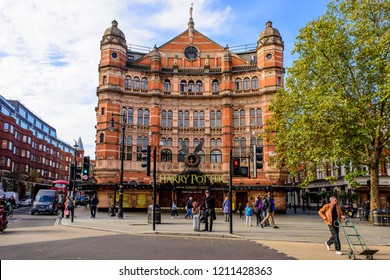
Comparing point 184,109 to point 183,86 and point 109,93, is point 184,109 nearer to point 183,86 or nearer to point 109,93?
point 183,86

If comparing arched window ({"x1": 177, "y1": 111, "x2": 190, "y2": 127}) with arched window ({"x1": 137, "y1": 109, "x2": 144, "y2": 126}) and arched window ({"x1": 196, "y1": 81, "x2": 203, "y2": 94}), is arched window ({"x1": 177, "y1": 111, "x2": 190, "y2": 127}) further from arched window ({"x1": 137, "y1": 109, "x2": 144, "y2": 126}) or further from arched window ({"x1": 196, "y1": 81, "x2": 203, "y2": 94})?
arched window ({"x1": 137, "y1": 109, "x2": 144, "y2": 126})

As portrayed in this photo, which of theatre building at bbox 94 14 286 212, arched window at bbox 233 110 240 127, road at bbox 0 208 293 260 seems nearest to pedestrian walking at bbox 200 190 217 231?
road at bbox 0 208 293 260

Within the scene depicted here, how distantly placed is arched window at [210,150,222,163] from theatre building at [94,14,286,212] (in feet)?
0.40

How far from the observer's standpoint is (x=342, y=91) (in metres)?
22.3

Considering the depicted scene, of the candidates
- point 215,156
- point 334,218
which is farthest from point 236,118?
point 334,218

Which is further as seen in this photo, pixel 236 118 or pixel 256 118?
pixel 236 118

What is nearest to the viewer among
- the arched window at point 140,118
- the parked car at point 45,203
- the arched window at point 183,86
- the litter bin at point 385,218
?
the litter bin at point 385,218

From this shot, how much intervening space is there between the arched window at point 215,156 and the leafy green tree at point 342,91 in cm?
1620

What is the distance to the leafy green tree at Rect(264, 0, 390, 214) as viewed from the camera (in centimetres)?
2205

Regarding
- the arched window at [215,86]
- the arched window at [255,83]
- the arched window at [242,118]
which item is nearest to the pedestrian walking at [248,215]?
the arched window at [242,118]

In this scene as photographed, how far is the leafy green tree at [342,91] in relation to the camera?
72.3ft

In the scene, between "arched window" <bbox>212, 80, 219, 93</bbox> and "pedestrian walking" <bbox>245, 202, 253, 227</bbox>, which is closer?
"pedestrian walking" <bbox>245, 202, 253, 227</bbox>

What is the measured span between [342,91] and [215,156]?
→ 21273 mm

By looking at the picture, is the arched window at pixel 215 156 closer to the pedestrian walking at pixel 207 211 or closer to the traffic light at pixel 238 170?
the pedestrian walking at pixel 207 211
